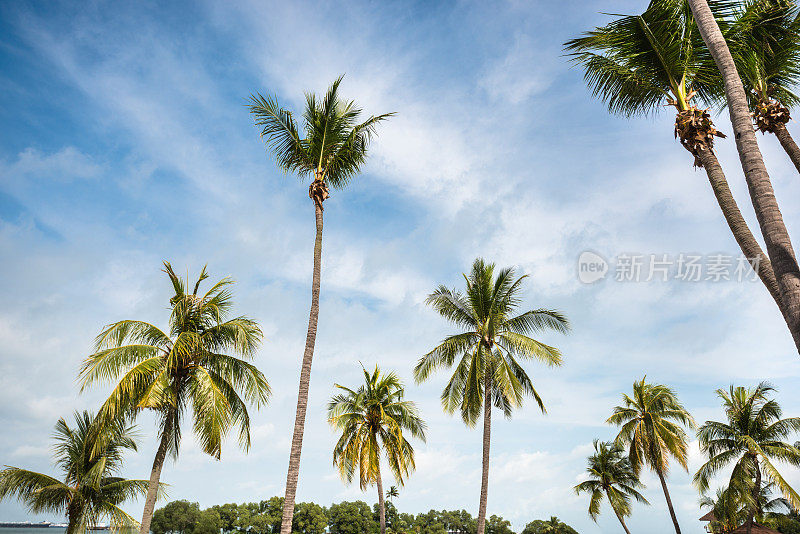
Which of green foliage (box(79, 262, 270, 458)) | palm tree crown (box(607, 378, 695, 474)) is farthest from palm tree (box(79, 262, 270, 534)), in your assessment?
palm tree crown (box(607, 378, 695, 474))

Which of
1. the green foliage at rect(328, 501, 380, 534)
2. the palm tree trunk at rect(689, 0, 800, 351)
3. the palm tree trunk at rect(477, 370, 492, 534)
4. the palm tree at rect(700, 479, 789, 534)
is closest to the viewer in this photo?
the palm tree trunk at rect(689, 0, 800, 351)

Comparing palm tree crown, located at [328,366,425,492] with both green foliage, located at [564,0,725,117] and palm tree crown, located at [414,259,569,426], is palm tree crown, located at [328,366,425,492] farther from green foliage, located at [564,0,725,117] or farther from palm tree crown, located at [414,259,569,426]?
green foliage, located at [564,0,725,117]

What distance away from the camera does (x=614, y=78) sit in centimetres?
1227

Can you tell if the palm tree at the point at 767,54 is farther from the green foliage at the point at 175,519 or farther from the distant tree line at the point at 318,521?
the green foliage at the point at 175,519

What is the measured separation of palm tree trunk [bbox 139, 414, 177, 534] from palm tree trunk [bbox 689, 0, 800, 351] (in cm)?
1499

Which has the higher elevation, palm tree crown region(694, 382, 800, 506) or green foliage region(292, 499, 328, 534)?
palm tree crown region(694, 382, 800, 506)

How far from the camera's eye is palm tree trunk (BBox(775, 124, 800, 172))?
1208cm

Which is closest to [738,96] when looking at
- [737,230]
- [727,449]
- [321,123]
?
[737,230]

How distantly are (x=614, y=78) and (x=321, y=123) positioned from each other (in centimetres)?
826

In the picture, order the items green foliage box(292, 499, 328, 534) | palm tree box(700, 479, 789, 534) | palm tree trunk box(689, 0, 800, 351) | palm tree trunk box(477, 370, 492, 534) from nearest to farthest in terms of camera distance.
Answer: palm tree trunk box(689, 0, 800, 351) → palm tree trunk box(477, 370, 492, 534) → palm tree box(700, 479, 789, 534) → green foliage box(292, 499, 328, 534)

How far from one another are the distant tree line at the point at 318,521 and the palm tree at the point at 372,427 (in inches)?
1506

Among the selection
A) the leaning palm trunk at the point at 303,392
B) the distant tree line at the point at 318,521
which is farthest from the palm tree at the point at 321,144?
the distant tree line at the point at 318,521

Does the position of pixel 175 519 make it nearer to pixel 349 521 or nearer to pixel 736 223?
pixel 349 521

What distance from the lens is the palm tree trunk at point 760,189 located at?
6.55m
